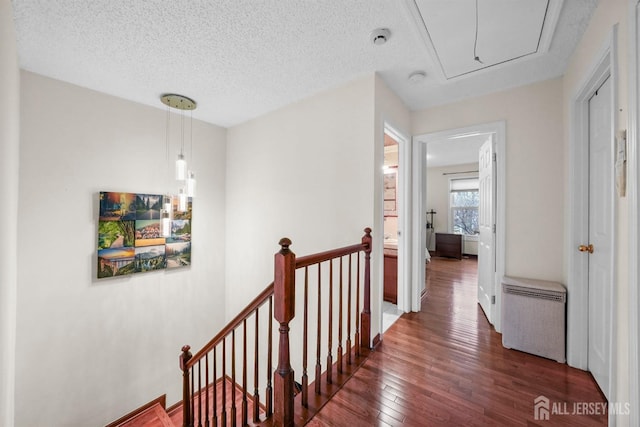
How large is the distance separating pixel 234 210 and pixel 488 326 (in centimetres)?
340

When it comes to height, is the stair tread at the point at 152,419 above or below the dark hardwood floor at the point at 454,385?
below

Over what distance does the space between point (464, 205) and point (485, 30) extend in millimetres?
5925

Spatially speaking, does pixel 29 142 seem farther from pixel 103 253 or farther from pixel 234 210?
pixel 234 210

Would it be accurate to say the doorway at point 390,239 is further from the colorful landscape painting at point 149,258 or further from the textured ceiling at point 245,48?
the colorful landscape painting at point 149,258

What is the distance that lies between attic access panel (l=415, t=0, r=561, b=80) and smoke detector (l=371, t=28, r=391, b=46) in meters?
0.24

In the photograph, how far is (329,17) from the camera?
1.58m

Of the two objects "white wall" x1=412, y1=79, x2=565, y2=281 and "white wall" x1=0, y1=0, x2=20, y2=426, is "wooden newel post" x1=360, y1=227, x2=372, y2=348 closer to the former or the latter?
"white wall" x1=412, y1=79, x2=565, y2=281

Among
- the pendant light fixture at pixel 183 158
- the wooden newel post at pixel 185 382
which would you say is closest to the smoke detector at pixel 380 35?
the pendant light fixture at pixel 183 158

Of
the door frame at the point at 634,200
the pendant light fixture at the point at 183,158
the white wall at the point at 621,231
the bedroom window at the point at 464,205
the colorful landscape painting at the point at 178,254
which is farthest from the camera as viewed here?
the bedroom window at the point at 464,205

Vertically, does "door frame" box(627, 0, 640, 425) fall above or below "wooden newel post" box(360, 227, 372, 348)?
above

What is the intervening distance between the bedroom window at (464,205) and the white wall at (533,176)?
184 inches

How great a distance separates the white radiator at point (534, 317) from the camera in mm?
1979

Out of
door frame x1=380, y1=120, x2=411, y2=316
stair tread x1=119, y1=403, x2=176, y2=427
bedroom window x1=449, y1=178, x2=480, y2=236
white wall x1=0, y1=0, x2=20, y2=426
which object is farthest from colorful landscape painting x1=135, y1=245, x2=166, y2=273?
bedroom window x1=449, y1=178, x2=480, y2=236

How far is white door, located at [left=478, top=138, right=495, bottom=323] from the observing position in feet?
8.50
